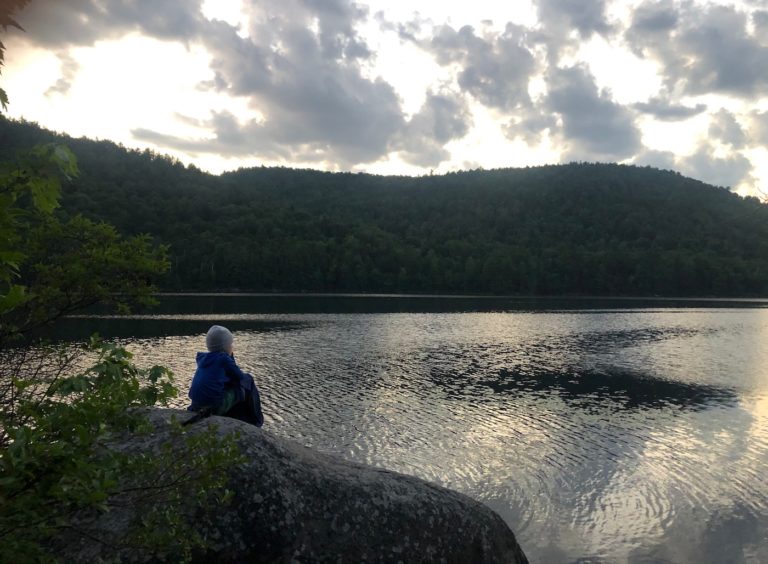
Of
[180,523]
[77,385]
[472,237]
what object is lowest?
[180,523]

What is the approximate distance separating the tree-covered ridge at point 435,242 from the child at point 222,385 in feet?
400

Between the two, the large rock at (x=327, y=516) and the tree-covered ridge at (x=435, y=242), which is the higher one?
the tree-covered ridge at (x=435, y=242)

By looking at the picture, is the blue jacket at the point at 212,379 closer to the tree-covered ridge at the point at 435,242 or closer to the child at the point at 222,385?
the child at the point at 222,385

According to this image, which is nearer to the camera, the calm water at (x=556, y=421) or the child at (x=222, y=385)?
the child at (x=222, y=385)

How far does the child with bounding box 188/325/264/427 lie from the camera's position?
Result: 6.80 metres

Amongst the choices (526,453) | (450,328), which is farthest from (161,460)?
(450,328)

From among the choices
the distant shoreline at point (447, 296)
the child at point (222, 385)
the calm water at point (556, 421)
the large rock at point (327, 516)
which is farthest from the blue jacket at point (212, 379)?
the distant shoreline at point (447, 296)

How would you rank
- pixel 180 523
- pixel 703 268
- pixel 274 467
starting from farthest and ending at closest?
pixel 703 268, pixel 274 467, pixel 180 523

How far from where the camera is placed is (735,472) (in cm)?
1574

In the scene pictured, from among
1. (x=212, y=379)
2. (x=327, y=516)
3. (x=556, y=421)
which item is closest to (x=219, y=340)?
(x=212, y=379)

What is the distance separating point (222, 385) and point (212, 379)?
0.16 metres

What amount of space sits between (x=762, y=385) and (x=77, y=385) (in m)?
35.6

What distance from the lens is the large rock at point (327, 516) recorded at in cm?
524

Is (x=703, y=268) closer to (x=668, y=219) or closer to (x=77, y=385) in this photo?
(x=668, y=219)
